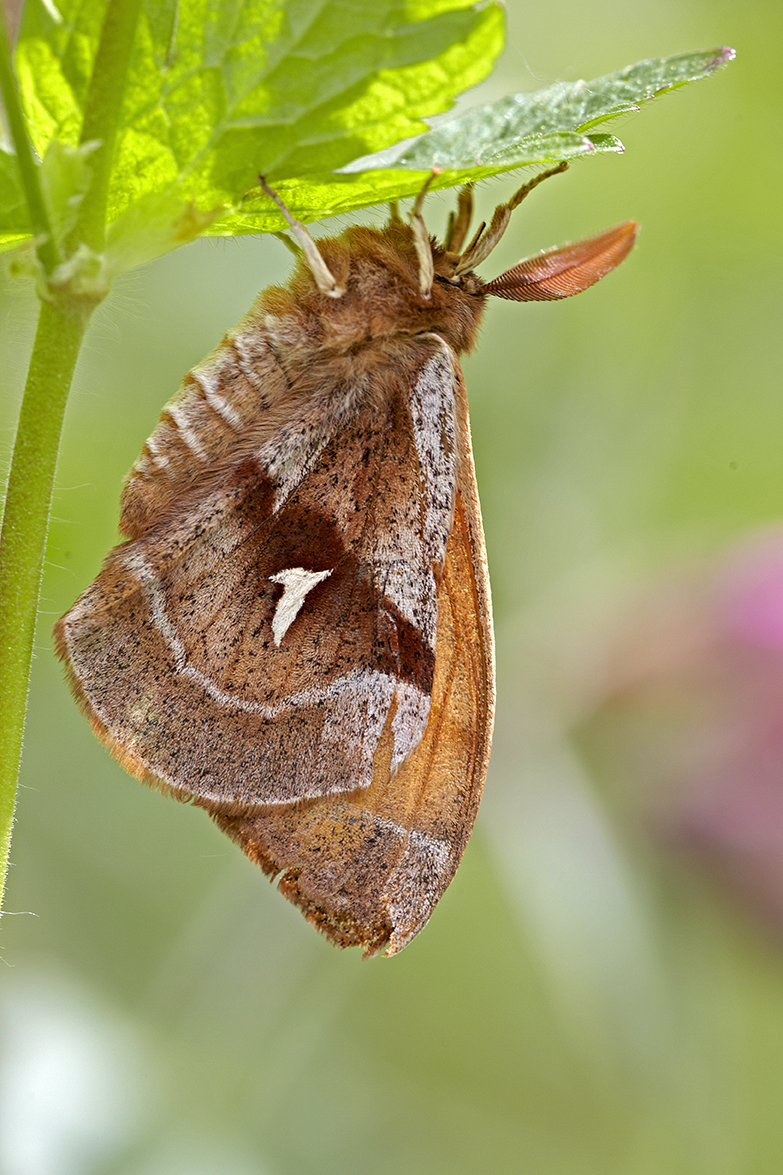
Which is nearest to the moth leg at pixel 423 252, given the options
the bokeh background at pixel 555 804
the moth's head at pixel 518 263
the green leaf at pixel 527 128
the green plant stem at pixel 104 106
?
the moth's head at pixel 518 263

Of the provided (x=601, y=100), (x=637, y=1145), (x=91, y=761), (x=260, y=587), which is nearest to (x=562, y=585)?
(x=91, y=761)

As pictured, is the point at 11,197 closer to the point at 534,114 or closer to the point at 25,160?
the point at 25,160

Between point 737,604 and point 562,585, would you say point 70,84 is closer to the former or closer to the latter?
point 737,604

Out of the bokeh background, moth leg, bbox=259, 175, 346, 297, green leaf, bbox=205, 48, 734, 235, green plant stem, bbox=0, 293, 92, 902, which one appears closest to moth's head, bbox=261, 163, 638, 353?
moth leg, bbox=259, 175, 346, 297

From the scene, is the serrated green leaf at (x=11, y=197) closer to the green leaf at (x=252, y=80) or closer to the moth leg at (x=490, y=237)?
the green leaf at (x=252, y=80)

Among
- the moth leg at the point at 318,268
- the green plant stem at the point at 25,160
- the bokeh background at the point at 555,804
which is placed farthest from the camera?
the bokeh background at the point at 555,804

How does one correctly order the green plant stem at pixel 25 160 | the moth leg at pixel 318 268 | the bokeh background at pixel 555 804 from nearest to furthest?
the green plant stem at pixel 25 160 < the moth leg at pixel 318 268 < the bokeh background at pixel 555 804

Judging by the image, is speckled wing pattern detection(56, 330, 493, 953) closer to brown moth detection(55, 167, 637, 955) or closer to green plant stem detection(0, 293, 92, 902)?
brown moth detection(55, 167, 637, 955)

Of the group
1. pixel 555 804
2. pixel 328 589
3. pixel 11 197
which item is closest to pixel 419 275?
pixel 328 589
